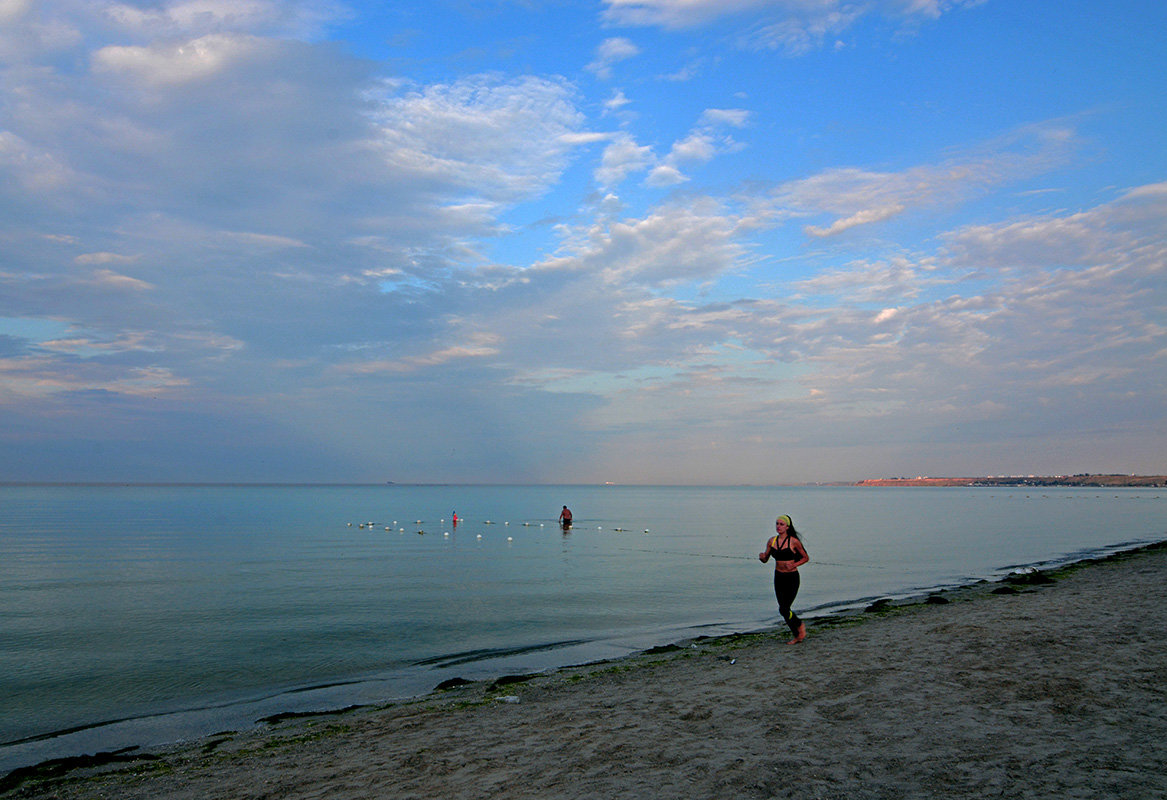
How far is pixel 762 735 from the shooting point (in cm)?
901

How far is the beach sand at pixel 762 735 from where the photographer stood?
290 inches

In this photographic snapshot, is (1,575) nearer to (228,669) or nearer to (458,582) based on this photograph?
(458,582)

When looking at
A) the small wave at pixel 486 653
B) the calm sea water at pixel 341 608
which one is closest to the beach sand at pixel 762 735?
the calm sea water at pixel 341 608

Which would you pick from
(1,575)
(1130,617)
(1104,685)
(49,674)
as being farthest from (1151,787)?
(1,575)

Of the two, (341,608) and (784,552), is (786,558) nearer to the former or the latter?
(784,552)

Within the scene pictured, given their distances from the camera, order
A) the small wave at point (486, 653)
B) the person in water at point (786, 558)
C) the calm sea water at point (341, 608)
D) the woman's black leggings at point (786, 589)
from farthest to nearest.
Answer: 1. the small wave at point (486, 653)
2. the calm sea water at point (341, 608)
3. the woman's black leggings at point (786, 589)
4. the person in water at point (786, 558)

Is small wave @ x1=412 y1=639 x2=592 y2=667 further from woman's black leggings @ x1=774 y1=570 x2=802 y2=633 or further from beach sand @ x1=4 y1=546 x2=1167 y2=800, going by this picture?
woman's black leggings @ x1=774 y1=570 x2=802 y2=633

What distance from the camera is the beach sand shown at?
24.2 ft

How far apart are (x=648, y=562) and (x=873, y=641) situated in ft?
86.9

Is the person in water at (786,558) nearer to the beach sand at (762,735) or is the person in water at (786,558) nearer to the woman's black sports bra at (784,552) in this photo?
the woman's black sports bra at (784,552)

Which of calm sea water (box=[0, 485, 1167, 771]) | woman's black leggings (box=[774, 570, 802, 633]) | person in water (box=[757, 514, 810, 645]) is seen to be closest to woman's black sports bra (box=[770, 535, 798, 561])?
person in water (box=[757, 514, 810, 645])

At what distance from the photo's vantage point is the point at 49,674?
1775cm

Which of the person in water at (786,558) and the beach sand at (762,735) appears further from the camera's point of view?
the person in water at (786,558)

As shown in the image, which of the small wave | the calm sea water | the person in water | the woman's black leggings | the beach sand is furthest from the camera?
the small wave
